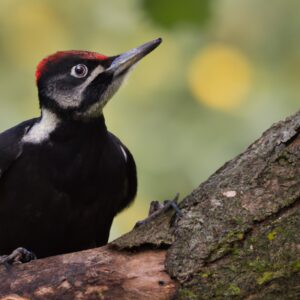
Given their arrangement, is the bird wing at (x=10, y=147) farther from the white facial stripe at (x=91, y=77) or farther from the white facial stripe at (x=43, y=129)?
the white facial stripe at (x=91, y=77)

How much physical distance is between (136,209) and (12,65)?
1619 millimetres

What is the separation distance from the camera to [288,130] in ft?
10.9

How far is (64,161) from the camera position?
3992 millimetres

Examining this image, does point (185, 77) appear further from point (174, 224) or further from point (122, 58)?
point (174, 224)

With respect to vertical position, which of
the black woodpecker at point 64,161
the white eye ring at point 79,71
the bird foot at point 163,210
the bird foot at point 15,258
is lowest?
the bird foot at point 15,258

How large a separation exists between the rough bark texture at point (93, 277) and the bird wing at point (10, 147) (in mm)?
888

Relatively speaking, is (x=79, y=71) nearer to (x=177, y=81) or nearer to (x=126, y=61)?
(x=126, y=61)

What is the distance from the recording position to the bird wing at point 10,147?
A: 402 centimetres

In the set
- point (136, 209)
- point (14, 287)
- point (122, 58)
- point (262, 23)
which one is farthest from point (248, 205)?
point (262, 23)

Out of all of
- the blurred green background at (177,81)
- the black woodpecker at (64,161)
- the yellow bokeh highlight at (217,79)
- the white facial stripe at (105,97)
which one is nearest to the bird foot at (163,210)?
the black woodpecker at (64,161)

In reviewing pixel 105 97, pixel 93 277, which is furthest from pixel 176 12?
pixel 93 277

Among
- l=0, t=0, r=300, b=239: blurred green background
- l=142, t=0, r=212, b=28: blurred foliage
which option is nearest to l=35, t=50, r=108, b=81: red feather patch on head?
l=142, t=0, r=212, b=28: blurred foliage

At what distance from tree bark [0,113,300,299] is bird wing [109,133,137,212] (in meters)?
0.99

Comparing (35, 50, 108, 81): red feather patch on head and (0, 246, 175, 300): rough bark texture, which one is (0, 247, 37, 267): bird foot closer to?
(0, 246, 175, 300): rough bark texture
